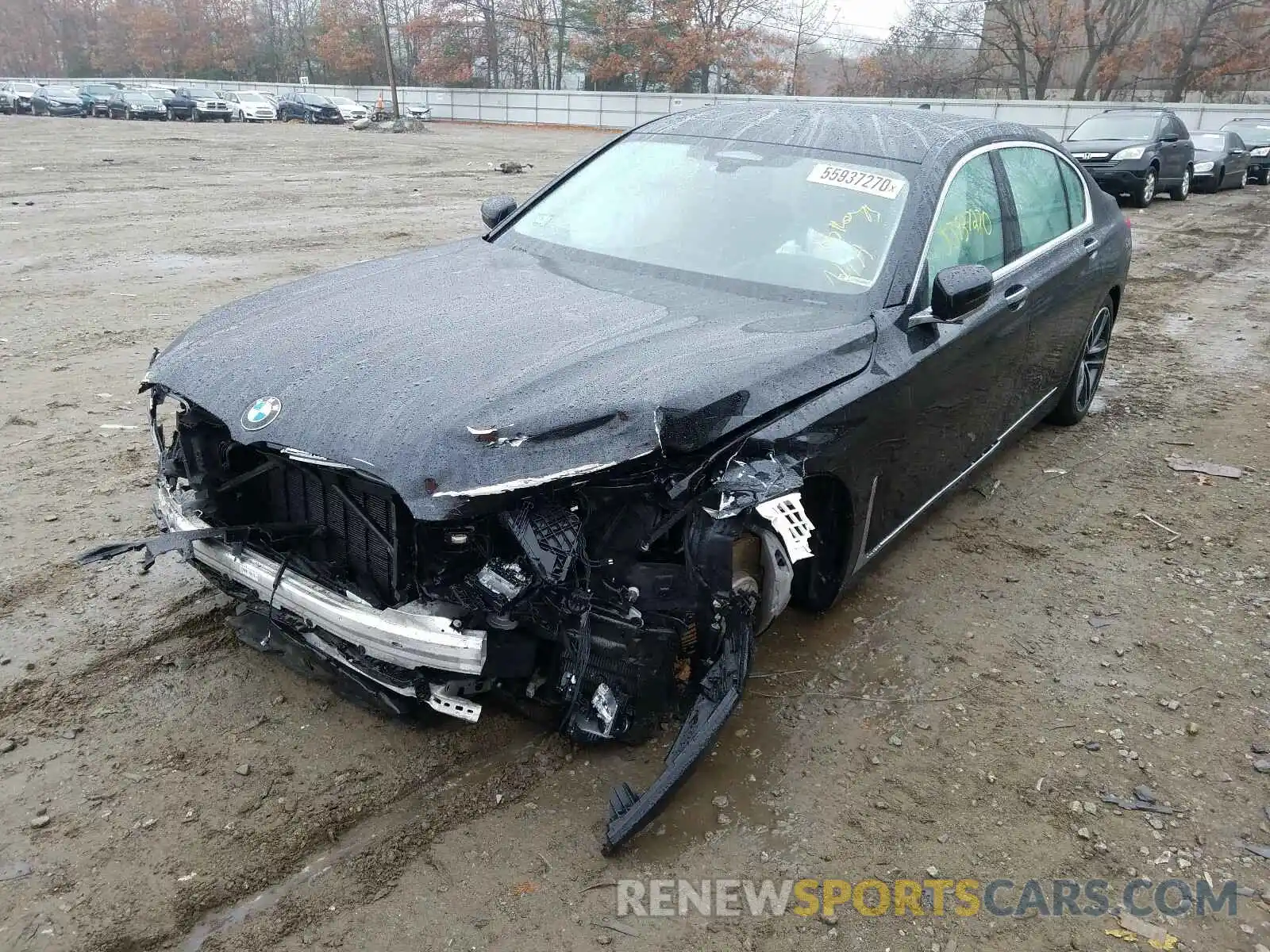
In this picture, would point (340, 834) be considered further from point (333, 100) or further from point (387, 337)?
point (333, 100)

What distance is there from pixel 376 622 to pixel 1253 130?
27.5 meters

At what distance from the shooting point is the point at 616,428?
96.7 inches

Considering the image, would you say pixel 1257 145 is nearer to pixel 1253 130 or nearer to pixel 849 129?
pixel 1253 130

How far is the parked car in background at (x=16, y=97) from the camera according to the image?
41312 mm

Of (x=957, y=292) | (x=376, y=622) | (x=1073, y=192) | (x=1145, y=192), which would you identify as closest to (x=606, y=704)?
(x=376, y=622)

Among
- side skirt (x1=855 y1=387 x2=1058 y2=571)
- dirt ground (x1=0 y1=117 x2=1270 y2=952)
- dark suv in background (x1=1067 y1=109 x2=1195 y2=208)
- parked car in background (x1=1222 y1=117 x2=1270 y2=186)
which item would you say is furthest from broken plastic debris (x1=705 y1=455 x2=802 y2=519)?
parked car in background (x1=1222 y1=117 x2=1270 y2=186)

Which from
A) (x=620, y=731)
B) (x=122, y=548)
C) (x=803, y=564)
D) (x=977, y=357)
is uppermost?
(x=977, y=357)

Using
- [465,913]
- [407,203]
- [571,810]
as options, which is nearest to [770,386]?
[571,810]

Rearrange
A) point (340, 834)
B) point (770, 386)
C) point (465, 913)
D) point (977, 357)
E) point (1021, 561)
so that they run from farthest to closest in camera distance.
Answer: point (1021, 561) → point (977, 357) → point (770, 386) → point (340, 834) → point (465, 913)

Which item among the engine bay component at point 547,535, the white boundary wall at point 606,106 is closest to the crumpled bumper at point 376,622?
the engine bay component at point 547,535

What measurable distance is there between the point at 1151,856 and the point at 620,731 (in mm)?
1524

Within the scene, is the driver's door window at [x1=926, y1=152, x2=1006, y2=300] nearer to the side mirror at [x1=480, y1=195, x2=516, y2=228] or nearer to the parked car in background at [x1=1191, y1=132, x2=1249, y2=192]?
the side mirror at [x1=480, y1=195, x2=516, y2=228]

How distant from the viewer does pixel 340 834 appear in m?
2.57

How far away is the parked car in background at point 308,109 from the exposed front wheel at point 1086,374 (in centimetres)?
4163
